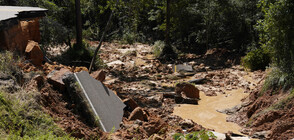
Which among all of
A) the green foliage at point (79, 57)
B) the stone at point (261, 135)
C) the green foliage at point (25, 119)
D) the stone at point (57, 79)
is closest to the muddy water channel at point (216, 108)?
the stone at point (261, 135)

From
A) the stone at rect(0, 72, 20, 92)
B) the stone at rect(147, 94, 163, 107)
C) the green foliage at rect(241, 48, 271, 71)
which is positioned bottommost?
the stone at rect(147, 94, 163, 107)

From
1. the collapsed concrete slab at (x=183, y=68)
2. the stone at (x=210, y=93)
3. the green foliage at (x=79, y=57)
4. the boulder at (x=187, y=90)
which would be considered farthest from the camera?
the collapsed concrete slab at (x=183, y=68)

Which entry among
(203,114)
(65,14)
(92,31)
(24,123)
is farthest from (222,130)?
(92,31)

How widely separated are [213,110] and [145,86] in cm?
305

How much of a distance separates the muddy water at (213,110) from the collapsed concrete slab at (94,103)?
85.1 inches

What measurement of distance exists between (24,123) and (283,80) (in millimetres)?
5070

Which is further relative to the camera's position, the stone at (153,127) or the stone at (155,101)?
the stone at (155,101)

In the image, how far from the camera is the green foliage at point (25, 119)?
11.3 ft

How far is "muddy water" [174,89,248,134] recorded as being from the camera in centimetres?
645

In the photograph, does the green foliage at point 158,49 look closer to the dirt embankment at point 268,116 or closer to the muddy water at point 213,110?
the muddy water at point 213,110

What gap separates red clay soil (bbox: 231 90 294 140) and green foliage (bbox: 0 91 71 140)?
11.9 ft

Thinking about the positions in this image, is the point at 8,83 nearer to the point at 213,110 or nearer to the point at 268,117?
the point at 268,117

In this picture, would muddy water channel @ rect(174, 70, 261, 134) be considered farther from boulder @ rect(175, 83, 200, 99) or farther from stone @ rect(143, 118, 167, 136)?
stone @ rect(143, 118, 167, 136)

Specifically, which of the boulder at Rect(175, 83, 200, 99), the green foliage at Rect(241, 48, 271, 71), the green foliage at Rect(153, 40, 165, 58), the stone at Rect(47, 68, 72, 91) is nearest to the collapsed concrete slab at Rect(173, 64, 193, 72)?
the green foliage at Rect(241, 48, 271, 71)
